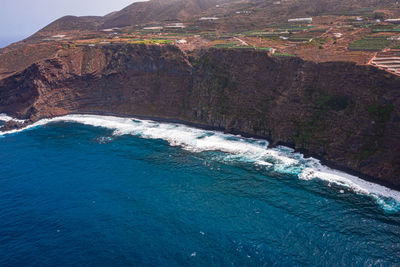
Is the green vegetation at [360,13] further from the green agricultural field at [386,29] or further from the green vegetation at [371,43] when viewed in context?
the green vegetation at [371,43]

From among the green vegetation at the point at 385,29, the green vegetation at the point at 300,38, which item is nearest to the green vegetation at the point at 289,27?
the green vegetation at the point at 300,38

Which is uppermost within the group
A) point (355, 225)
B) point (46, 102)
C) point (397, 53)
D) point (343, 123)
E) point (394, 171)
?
point (397, 53)

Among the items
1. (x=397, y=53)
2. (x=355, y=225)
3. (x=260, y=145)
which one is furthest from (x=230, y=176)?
(x=397, y=53)

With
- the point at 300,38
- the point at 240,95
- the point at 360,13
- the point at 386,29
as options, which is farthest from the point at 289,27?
the point at 240,95

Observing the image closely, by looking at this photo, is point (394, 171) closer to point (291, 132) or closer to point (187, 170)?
point (291, 132)

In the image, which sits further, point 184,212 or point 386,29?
point 386,29

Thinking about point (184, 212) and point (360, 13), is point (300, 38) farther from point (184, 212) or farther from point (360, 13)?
point (184, 212)
